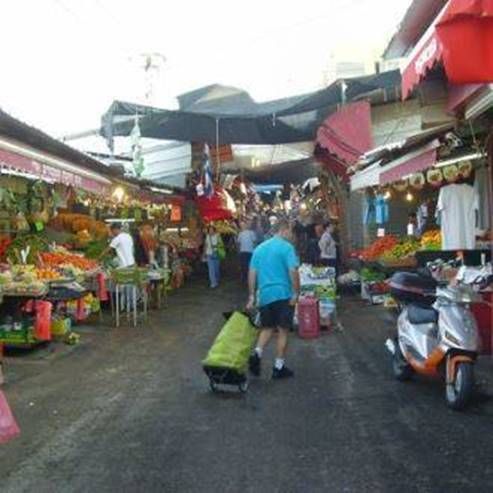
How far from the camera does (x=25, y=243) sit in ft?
48.4

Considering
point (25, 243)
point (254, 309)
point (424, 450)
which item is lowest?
point (424, 450)

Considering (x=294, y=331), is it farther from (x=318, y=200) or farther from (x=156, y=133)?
(x=318, y=200)

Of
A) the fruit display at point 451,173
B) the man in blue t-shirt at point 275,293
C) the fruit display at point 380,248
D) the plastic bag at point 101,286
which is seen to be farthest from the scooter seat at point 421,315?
the plastic bag at point 101,286

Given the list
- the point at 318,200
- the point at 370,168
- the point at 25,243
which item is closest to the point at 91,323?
the point at 25,243

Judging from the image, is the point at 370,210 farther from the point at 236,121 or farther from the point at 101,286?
the point at 101,286

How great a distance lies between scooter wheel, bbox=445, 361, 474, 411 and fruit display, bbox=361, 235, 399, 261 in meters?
9.34

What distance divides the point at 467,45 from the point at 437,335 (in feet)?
12.4

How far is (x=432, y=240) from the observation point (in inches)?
563

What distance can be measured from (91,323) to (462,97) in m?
9.91

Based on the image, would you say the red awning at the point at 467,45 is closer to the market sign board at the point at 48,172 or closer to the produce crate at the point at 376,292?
the market sign board at the point at 48,172

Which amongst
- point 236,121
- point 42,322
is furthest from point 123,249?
point 42,322

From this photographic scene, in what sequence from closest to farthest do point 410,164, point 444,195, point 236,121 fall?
1. point 410,164
2. point 444,195
3. point 236,121

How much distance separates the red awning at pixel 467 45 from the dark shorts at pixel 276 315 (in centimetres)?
483

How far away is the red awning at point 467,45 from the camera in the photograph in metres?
4.96
